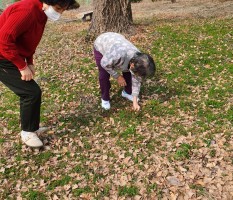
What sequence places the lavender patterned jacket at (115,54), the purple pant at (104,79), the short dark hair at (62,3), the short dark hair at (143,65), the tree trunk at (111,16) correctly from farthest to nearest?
the tree trunk at (111,16) < the purple pant at (104,79) < the lavender patterned jacket at (115,54) < the short dark hair at (143,65) < the short dark hair at (62,3)

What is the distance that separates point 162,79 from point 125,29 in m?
3.61

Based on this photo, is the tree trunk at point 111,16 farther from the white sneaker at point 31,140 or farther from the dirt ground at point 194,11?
the white sneaker at point 31,140

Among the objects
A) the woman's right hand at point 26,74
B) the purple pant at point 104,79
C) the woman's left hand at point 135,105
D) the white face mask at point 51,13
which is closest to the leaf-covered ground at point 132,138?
the woman's left hand at point 135,105

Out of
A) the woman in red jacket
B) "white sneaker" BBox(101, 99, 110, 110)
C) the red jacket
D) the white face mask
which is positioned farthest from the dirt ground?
the red jacket

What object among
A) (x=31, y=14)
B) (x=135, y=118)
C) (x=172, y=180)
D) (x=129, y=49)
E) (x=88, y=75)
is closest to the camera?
(x=31, y=14)

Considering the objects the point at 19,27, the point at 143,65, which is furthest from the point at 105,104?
the point at 19,27

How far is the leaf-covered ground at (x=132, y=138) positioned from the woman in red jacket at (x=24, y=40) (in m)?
1.00

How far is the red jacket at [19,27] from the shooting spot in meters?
4.32

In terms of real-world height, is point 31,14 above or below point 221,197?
above

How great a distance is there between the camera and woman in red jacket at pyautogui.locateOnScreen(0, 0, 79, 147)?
434cm

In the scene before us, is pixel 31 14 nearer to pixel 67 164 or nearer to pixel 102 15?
pixel 67 164

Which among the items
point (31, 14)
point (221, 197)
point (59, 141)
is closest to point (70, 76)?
point (59, 141)

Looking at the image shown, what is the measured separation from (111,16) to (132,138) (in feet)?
19.4

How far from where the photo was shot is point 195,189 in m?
4.59
